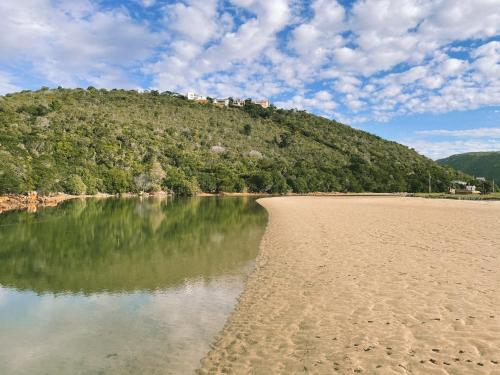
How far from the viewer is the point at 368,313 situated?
9250 millimetres

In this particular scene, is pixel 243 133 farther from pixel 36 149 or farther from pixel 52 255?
pixel 52 255

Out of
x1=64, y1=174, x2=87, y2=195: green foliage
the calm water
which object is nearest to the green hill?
x1=64, y1=174, x2=87, y2=195: green foliage

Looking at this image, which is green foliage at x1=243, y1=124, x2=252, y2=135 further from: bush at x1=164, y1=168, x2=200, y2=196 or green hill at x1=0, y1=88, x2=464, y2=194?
bush at x1=164, y1=168, x2=200, y2=196

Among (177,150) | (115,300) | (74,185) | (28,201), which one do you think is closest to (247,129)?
(177,150)

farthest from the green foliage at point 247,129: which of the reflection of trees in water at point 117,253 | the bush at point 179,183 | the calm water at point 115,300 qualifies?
the calm water at point 115,300

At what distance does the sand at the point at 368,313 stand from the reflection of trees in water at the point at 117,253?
3190 millimetres

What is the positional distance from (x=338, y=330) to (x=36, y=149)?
271 ft

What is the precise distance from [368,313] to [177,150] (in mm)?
99533

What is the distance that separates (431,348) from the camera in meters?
7.07

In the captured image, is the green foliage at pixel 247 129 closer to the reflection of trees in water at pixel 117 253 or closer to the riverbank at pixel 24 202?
the riverbank at pixel 24 202

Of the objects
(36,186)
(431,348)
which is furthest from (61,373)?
(36,186)

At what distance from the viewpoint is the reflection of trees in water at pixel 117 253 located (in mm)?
14055

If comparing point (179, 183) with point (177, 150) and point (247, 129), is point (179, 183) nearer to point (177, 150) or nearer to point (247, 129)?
point (177, 150)

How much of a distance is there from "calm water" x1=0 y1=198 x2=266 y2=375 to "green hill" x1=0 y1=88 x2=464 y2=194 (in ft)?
140
